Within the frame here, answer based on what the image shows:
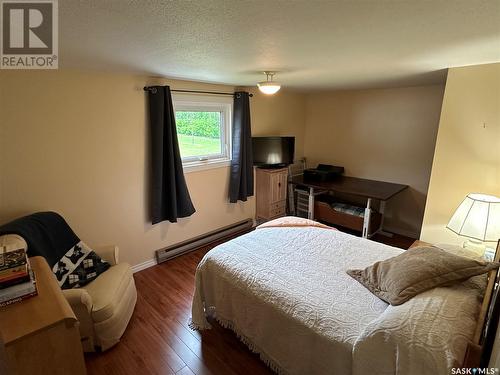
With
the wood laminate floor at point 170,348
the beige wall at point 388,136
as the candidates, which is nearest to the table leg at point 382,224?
the beige wall at point 388,136

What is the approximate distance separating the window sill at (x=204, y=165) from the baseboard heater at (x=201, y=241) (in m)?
0.91

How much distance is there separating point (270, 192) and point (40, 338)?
3099 millimetres

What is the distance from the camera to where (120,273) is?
2.21 m

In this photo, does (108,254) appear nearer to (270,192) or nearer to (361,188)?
(270,192)

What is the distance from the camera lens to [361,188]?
364cm

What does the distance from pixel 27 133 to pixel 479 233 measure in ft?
11.6

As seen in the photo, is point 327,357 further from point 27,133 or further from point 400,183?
point 400,183

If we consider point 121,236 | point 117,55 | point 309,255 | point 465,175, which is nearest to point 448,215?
point 465,175

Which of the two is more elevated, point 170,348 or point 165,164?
point 165,164

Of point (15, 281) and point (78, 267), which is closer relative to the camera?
point (15, 281)

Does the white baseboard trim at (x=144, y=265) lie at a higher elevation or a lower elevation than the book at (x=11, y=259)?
lower

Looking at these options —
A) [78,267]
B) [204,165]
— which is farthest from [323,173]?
[78,267]

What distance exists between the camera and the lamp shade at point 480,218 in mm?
1856

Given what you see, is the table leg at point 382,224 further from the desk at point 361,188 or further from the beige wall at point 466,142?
the beige wall at point 466,142
